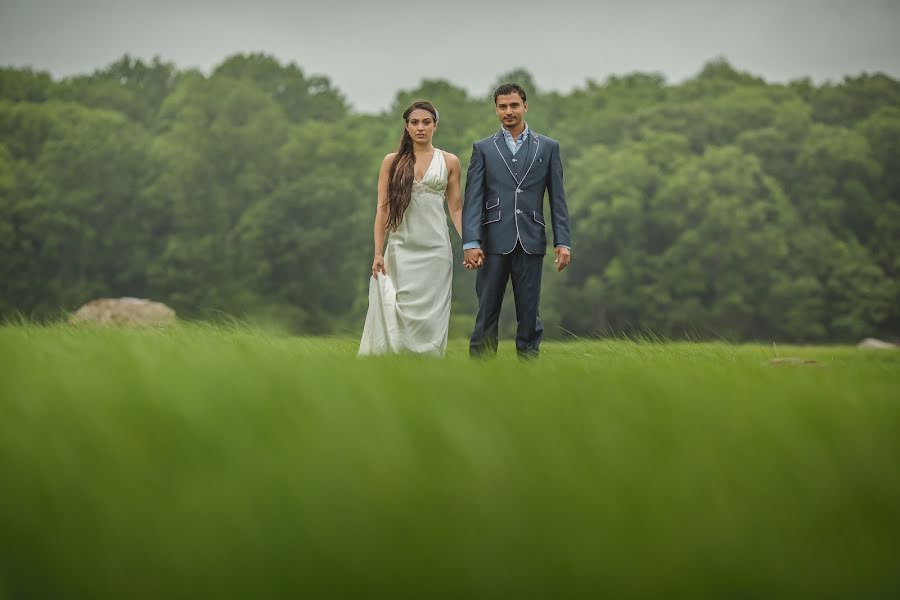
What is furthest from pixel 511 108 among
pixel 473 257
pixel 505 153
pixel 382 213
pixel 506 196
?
pixel 382 213

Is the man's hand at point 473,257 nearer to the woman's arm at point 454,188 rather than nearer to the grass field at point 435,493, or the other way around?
the woman's arm at point 454,188

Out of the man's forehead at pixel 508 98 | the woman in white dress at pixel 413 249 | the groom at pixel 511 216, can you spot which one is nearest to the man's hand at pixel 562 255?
the groom at pixel 511 216

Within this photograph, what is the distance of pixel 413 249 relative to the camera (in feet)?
27.0

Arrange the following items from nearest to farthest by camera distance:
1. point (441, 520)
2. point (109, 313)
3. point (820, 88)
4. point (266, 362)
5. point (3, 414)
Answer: point (441, 520)
point (3, 414)
point (266, 362)
point (109, 313)
point (820, 88)

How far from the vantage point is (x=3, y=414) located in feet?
10.4

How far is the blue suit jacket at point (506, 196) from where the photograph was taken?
781cm

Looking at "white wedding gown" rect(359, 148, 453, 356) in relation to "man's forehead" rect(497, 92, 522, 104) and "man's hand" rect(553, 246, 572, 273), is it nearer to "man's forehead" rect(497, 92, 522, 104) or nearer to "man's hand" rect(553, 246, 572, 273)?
"man's forehead" rect(497, 92, 522, 104)

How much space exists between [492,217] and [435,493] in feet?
18.1

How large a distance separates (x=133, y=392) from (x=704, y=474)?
1.95 metres

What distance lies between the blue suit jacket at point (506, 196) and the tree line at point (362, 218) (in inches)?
1280

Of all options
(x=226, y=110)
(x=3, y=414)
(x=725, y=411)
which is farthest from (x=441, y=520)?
(x=226, y=110)

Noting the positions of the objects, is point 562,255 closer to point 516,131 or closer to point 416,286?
point 516,131

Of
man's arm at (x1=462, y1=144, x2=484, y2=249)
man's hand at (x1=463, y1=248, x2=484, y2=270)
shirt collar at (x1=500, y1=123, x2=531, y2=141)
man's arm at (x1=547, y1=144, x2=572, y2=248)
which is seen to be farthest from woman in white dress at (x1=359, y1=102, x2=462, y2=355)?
man's arm at (x1=547, y1=144, x2=572, y2=248)

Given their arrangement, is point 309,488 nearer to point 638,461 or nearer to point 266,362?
point 638,461
